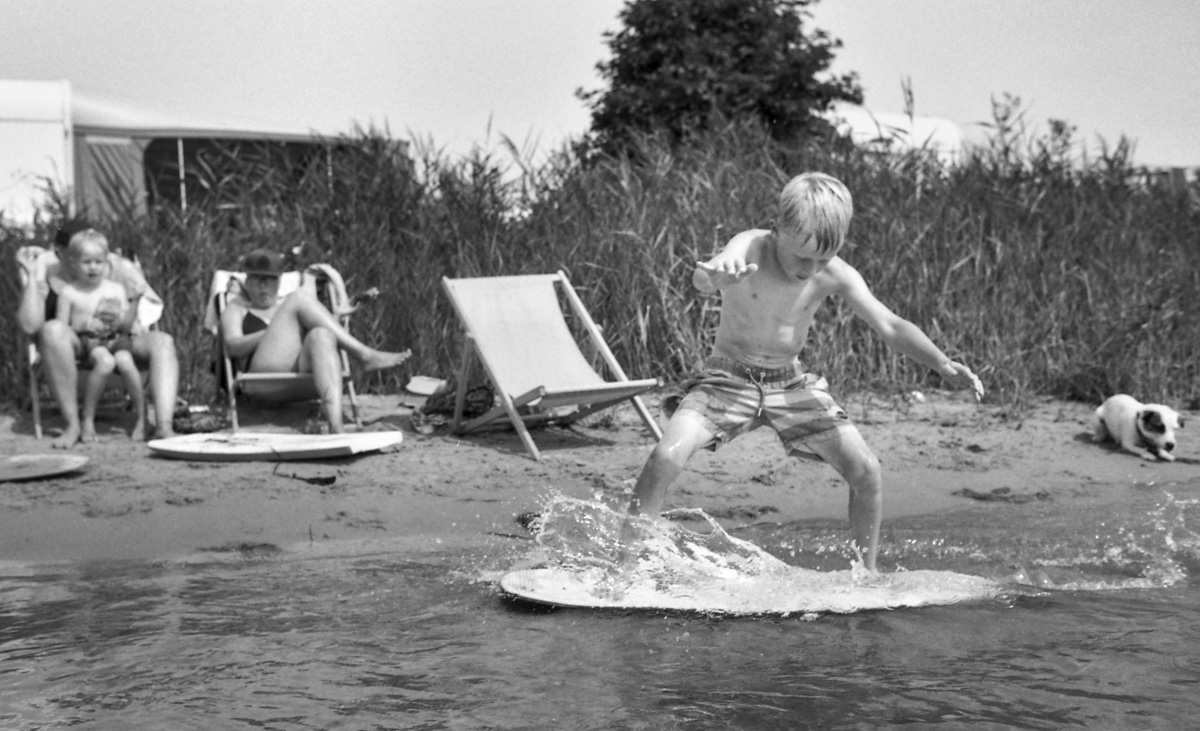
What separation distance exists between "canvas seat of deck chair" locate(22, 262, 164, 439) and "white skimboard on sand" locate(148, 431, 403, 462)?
49cm

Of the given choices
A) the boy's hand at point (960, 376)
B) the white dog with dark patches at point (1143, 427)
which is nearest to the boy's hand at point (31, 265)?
the boy's hand at point (960, 376)

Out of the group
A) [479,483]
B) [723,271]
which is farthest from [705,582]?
[479,483]

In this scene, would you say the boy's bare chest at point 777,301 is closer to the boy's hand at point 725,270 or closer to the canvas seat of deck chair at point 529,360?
the boy's hand at point 725,270

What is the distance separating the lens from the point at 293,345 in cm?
783

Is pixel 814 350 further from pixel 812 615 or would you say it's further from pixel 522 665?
pixel 522 665

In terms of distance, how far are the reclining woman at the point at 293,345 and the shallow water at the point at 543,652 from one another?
2064 mm

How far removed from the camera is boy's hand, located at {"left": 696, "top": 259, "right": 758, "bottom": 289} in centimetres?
423

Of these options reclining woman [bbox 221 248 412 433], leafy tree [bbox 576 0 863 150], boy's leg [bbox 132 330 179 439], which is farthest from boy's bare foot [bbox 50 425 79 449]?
leafy tree [bbox 576 0 863 150]

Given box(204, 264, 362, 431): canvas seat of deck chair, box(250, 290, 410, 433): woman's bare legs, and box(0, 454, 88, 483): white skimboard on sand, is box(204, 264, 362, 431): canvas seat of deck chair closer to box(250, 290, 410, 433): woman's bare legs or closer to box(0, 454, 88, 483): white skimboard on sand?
box(250, 290, 410, 433): woman's bare legs

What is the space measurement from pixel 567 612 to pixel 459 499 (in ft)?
6.25

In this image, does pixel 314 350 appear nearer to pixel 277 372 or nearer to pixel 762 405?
pixel 277 372

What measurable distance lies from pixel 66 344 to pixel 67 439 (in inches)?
20.2

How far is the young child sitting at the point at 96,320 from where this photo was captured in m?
7.54

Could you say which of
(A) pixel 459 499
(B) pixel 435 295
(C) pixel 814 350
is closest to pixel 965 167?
(C) pixel 814 350
